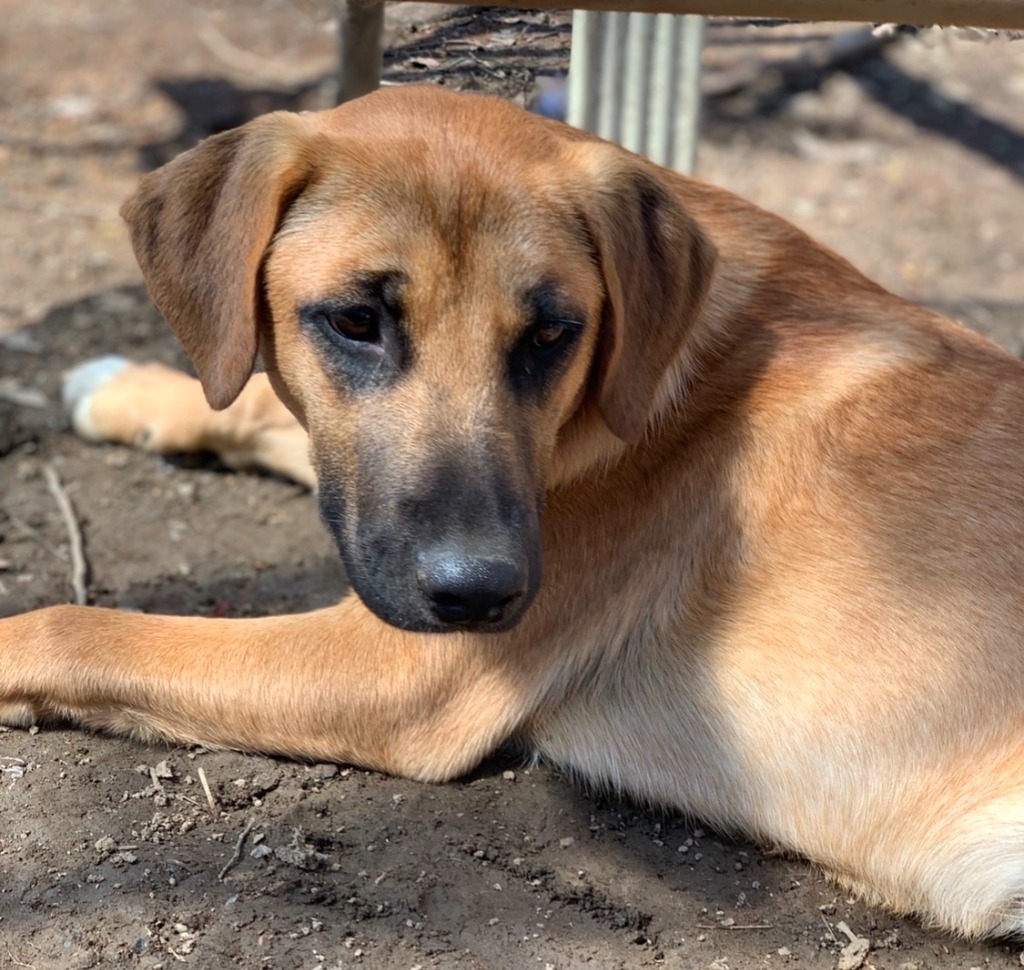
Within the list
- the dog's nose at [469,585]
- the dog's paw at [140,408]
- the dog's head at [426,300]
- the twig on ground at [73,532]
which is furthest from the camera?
the dog's paw at [140,408]

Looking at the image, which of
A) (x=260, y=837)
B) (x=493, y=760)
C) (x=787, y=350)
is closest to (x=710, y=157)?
(x=787, y=350)

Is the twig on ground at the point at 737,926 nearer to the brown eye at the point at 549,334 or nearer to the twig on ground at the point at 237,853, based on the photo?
the twig on ground at the point at 237,853

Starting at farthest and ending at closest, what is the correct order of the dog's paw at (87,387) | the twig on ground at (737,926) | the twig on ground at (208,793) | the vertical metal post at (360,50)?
the dog's paw at (87,387), the vertical metal post at (360,50), the twig on ground at (208,793), the twig on ground at (737,926)

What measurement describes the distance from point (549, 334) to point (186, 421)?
217cm

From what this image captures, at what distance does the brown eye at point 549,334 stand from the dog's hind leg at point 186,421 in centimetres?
185

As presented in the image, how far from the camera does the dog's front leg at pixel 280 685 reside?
335 cm

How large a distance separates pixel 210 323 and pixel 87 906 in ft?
4.37

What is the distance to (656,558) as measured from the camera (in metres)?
3.45

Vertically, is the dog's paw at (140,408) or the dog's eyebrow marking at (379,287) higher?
the dog's eyebrow marking at (379,287)

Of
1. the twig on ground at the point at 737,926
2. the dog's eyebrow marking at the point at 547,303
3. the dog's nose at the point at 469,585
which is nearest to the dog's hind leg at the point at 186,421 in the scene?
the dog's eyebrow marking at the point at 547,303

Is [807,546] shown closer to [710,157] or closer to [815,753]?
[815,753]

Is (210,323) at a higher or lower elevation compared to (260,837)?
higher

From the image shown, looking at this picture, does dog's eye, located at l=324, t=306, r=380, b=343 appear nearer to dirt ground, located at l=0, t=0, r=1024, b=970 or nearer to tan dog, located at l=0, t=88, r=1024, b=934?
tan dog, located at l=0, t=88, r=1024, b=934

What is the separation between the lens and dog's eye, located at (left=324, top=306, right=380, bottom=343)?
3021 mm
